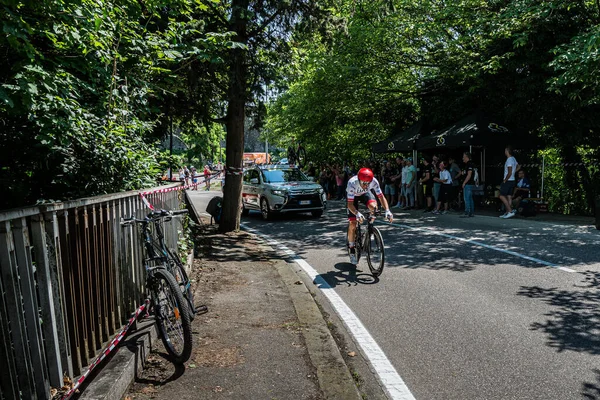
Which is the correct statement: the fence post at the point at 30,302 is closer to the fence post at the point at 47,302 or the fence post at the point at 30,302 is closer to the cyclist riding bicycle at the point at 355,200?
the fence post at the point at 47,302

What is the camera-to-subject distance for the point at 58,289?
3199 mm

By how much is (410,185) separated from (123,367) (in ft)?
54.3

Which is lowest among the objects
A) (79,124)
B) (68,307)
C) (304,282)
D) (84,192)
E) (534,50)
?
(304,282)

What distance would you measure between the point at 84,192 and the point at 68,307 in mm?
2583

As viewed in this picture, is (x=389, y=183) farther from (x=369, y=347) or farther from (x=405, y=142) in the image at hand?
(x=369, y=347)

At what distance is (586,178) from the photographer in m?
15.7

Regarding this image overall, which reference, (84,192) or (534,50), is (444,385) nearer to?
(84,192)

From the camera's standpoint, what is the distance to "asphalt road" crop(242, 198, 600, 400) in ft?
13.5

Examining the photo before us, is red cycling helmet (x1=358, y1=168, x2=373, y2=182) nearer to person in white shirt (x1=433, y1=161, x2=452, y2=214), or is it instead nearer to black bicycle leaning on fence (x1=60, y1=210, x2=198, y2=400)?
black bicycle leaning on fence (x1=60, y1=210, x2=198, y2=400)

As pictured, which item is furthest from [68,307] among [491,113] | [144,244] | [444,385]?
[491,113]

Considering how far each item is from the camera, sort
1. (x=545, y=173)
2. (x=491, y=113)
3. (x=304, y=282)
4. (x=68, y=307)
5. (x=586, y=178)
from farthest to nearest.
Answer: (x=491, y=113)
(x=545, y=173)
(x=586, y=178)
(x=304, y=282)
(x=68, y=307)

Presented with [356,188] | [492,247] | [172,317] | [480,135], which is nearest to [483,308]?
[356,188]

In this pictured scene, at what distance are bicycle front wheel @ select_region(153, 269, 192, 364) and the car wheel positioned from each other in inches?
481

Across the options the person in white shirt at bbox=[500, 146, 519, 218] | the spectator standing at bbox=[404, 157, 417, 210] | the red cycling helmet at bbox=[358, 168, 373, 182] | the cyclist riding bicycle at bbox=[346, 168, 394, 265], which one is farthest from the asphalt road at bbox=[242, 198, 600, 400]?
the spectator standing at bbox=[404, 157, 417, 210]
